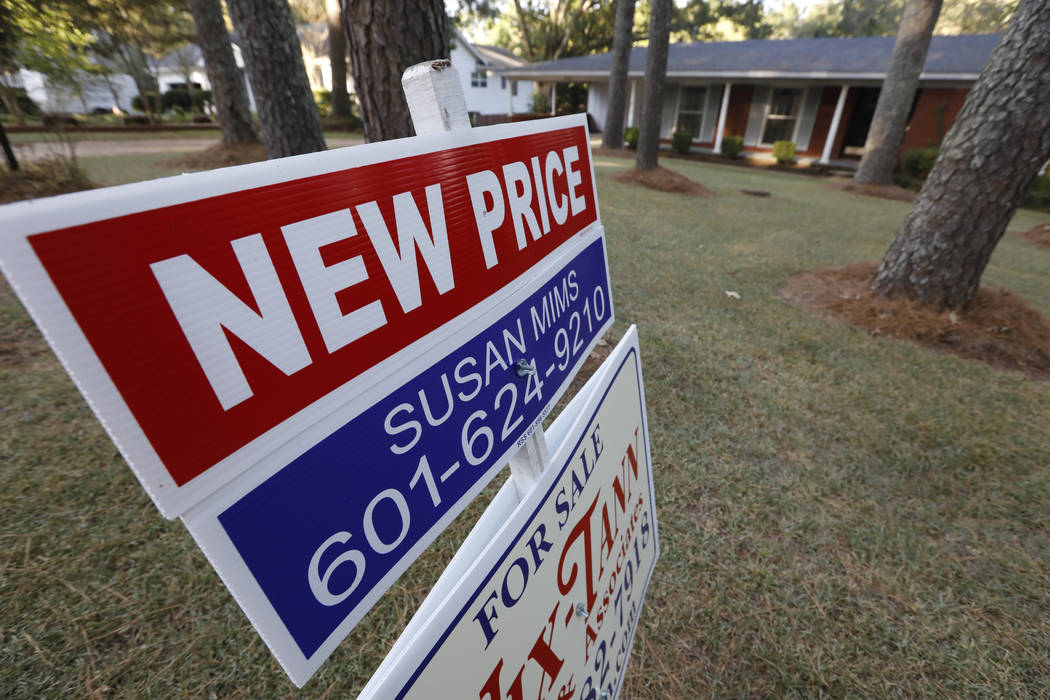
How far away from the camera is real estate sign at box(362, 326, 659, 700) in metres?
0.65

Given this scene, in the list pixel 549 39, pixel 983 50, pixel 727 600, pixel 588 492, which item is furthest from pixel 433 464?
pixel 549 39

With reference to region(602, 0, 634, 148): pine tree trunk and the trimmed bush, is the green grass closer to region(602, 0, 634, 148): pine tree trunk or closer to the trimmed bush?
region(602, 0, 634, 148): pine tree trunk

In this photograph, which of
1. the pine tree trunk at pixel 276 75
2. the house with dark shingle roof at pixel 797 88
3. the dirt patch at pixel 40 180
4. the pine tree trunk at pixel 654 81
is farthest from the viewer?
the house with dark shingle roof at pixel 797 88

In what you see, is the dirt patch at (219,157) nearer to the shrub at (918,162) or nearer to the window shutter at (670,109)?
the window shutter at (670,109)

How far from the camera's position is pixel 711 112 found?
19375 millimetres

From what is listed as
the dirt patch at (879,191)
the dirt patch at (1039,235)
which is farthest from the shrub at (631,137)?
the dirt patch at (1039,235)

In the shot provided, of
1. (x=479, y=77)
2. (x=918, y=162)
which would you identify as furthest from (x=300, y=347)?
(x=479, y=77)

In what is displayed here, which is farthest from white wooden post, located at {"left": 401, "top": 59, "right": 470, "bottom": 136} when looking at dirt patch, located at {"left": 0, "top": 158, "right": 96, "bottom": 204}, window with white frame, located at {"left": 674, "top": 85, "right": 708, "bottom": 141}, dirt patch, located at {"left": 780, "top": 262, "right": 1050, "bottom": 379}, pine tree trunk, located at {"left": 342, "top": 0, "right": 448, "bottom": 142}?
window with white frame, located at {"left": 674, "top": 85, "right": 708, "bottom": 141}

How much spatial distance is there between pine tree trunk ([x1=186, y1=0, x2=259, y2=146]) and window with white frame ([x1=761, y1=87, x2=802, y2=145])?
1837 centimetres

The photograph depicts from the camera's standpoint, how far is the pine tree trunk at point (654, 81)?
31.2 feet

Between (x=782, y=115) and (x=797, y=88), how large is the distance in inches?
38.8

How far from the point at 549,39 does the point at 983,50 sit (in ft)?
80.7

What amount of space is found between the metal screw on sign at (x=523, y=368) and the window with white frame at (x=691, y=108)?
22.5 meters

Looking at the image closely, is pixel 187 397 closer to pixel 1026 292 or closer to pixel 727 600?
pixel 727 600
